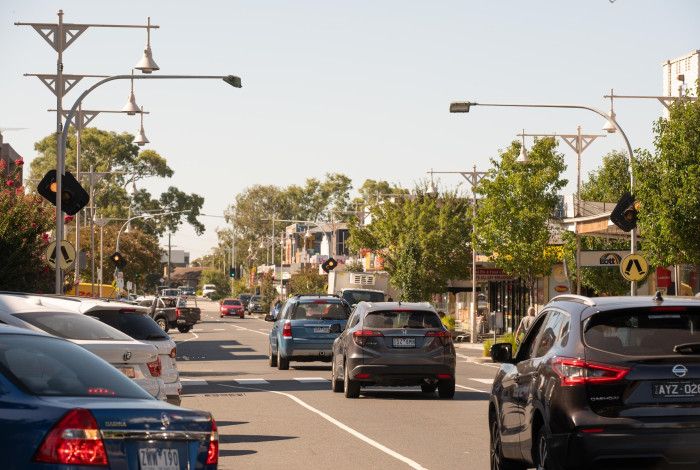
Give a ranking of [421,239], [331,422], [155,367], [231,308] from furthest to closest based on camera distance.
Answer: [231,308] < [421,239] < [331,422] < [155,367]

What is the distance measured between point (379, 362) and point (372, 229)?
6276 cm

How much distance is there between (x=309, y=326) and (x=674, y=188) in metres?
11.6

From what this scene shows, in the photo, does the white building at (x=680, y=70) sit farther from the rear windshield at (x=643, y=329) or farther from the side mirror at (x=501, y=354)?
the rear windshield at (x=643, y=329)

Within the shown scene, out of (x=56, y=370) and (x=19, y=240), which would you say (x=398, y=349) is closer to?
(x=56, y=370)

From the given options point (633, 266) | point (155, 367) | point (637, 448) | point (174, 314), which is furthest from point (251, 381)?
point (174, 314)

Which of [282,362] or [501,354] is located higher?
[501,354]

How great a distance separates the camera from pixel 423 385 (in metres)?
25.5

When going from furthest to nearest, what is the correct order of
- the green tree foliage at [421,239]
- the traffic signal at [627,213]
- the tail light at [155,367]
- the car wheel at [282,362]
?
the green tree foliage at [421,239], the traffic signal at [627,213], the car wheel at [282,362], the tail light at [155,367]

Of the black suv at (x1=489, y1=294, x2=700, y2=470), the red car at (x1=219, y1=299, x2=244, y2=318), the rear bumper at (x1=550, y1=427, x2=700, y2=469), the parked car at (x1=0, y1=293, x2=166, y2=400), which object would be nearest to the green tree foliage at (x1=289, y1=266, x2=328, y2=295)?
the red car at (x1=219, y1=299, x2=244, y2=318)

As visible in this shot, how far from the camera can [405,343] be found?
24.5m

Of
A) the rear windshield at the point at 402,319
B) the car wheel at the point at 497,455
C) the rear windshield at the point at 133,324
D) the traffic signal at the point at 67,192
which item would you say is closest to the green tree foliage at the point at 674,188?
the traffic signal at the point at 67,192

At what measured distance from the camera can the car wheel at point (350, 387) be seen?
2478cm

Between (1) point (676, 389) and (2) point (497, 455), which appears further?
(2) point (497, 455)

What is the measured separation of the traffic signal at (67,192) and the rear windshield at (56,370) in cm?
2465
